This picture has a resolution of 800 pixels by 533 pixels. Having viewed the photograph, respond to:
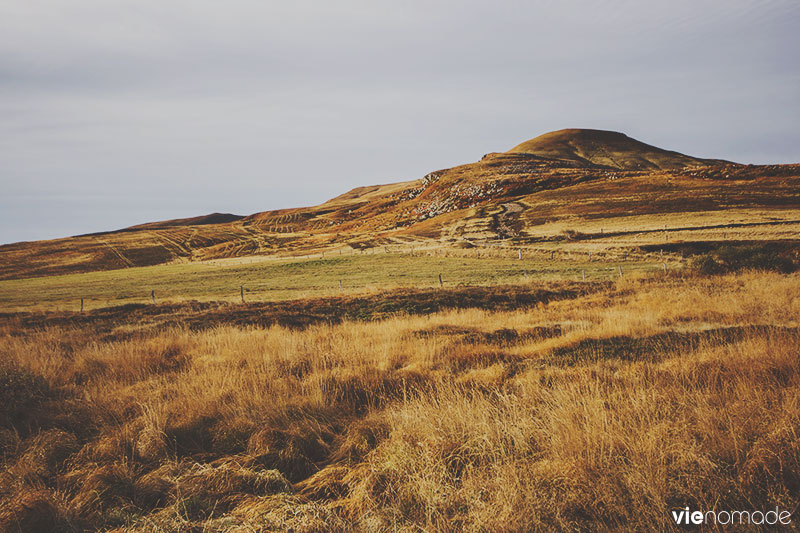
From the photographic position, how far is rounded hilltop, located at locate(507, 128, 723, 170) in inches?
6097

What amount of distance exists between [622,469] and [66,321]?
87.8 feet

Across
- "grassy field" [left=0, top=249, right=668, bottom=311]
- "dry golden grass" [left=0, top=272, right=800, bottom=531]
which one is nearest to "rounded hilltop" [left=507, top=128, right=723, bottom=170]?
"grassy field" [left=0, top=249, right=668, bottom=311]

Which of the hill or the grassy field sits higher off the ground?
the hill

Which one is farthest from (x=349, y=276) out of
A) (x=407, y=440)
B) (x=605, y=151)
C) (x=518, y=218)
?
(x=605, y=151)

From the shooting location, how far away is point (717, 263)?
28.4 metres

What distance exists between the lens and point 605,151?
17125cm

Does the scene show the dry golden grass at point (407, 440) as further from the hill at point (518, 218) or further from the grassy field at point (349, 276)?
the hill at point (518, 218)

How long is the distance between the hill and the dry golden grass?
154 feet

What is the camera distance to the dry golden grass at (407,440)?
3.19 meters

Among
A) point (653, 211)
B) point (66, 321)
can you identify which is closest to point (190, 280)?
point (66, 321)

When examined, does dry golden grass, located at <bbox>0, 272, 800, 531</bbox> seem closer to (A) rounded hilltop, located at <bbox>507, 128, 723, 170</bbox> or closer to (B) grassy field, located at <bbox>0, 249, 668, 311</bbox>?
(B) grassy field, located at <bbox>0, 249, 668, 311</bbox>

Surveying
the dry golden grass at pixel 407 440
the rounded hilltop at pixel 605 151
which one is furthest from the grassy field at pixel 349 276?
the rounded hilltop at pixel 605 151

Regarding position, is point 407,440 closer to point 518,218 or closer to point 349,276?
point 349,276

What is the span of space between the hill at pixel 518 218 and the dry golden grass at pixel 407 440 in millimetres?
46993
